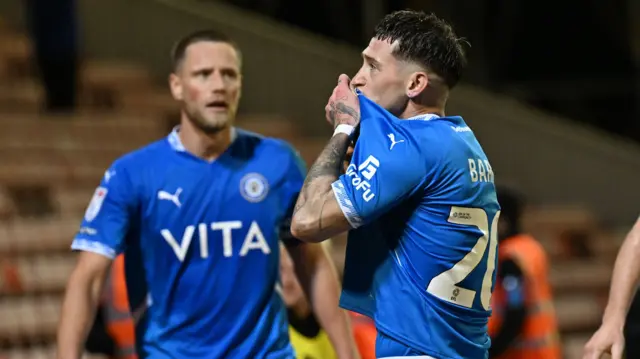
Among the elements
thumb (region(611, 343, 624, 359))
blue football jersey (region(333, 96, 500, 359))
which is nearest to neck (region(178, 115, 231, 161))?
blue football jersey (region(333, 96, 500, 359))

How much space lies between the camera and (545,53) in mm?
9852

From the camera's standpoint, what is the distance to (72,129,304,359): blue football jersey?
367 centimetres

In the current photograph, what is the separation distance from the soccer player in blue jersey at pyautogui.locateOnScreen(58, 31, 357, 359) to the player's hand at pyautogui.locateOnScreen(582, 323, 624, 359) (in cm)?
97

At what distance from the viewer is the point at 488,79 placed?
10008mm

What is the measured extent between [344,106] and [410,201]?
0.30 meters

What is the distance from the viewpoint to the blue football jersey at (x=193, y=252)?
12.1 feet

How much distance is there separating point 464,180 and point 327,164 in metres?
0.34

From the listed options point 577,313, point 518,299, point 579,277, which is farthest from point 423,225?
point 579,277

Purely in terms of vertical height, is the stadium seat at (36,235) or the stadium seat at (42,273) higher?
the stadium seat at (36,235)

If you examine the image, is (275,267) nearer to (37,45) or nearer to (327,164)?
(327,164)

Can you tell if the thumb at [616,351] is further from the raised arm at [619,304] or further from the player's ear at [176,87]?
the player's ear at [176,87]

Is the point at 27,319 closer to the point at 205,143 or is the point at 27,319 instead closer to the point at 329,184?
the point at 205,143

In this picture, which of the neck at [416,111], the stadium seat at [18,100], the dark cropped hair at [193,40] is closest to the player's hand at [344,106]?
the neck at [416,111]

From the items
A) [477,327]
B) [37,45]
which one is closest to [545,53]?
[37,45]
